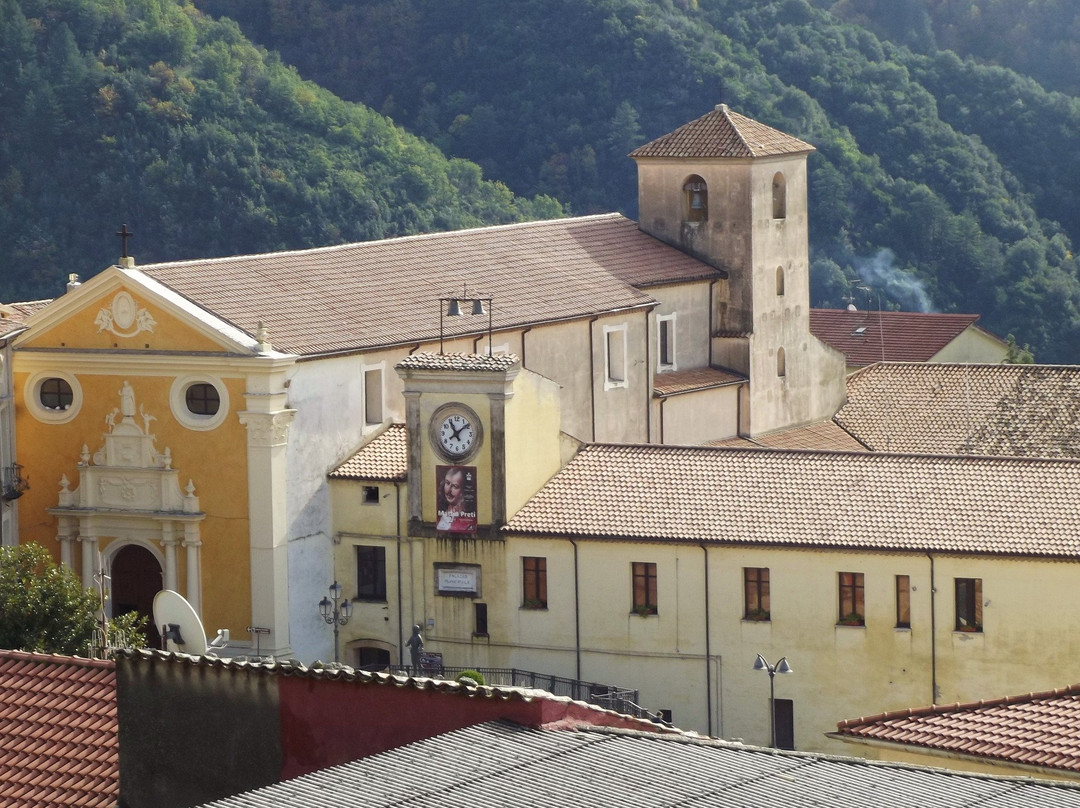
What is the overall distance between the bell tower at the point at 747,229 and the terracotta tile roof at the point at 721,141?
0.08 feet

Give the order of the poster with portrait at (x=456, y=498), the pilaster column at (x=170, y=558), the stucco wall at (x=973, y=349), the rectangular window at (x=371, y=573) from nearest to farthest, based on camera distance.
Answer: the poster with portrait at (x=456, y=498) → the rectangular window at (x=371, y=573) → the pilaster column at (x=170, y=558) → the stucco wall at (x=973, y=349)

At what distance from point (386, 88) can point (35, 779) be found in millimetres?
88806

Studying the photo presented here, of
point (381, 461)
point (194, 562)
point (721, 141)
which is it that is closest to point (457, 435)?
point (381, 461)

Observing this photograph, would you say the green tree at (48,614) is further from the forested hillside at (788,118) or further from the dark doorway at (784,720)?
the forested hillside at (788,118)

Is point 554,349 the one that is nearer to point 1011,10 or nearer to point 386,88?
point 386,88

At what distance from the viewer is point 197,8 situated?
112 m

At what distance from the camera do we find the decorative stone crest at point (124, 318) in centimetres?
5084

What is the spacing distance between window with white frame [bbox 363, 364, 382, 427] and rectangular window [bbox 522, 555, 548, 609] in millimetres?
5258

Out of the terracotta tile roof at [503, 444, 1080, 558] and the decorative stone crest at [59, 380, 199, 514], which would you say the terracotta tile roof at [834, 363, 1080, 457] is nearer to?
the terracotta tile roof at [503, 444, 1080, 558]

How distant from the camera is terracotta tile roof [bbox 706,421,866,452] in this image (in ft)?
204

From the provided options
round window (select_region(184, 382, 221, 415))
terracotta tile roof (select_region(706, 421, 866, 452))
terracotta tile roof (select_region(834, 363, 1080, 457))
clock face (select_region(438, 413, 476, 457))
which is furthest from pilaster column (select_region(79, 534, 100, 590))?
terracotta tile roof (select_region(834, 363, 1080, 457))

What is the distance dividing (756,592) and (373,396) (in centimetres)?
957

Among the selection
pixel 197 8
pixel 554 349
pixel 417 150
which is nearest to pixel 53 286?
pixel 417 150

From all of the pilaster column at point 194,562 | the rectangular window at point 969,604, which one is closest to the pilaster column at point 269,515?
the pilaster column at point 194,562
